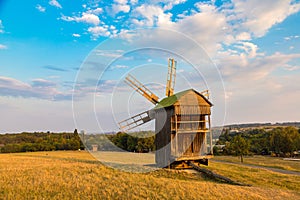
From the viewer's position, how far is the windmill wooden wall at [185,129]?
20.2 m

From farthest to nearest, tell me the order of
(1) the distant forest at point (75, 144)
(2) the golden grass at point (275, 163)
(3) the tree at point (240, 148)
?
(1) the distant forest at point (75, 144)
(3) the tree at point (240, 148)
(2) the golden grass at point (275, 163)

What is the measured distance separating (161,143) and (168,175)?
4314 mm

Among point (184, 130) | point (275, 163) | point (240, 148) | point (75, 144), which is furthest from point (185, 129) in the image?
point (75, 144)

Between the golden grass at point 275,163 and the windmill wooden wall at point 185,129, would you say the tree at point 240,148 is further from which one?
the windmill wooden wall at point 185,129

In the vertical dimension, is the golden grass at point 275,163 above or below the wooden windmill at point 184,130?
below

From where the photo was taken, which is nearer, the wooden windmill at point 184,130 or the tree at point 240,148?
the wooden windmill at point 184,130

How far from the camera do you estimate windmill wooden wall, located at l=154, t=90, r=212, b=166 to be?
66.4 feet

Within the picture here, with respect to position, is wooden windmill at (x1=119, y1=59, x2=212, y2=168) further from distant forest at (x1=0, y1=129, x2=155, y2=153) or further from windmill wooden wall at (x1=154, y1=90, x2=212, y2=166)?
distant forest at (x1=0, y1=129, x2=155, y2=153)

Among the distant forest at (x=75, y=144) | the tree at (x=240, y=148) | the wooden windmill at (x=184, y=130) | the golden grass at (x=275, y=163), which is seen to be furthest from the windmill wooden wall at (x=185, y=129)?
the tree at (x=240, y=148)

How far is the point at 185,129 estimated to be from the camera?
2066 cm

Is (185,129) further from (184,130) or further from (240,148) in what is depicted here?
(240,148)

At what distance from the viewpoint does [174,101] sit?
67.0 ft

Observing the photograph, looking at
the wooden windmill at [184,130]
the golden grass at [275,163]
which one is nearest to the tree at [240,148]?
the golden grass at [275,163]

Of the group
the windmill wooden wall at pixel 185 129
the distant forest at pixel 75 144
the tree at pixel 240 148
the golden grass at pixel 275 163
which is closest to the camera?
the windmill wooden wall at pixel 185 129
